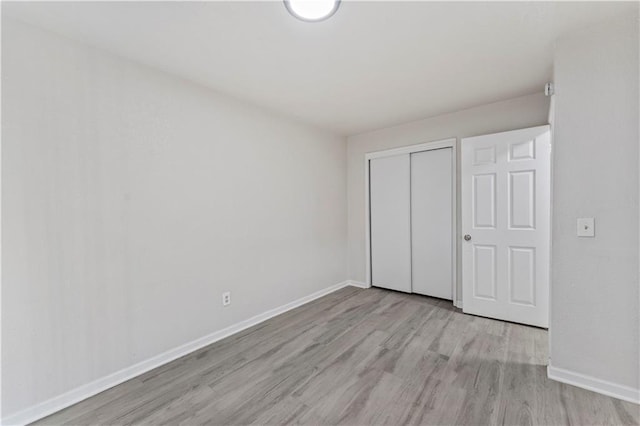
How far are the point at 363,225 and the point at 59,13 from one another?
363 cm

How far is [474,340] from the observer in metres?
2.47

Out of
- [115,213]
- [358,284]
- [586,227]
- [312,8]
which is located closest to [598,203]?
[586,227]

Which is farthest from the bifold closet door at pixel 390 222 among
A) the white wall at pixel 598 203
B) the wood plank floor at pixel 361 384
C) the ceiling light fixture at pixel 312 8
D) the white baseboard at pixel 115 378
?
the ceiling light fixture at pixel 312 8

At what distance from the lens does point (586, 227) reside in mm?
1798

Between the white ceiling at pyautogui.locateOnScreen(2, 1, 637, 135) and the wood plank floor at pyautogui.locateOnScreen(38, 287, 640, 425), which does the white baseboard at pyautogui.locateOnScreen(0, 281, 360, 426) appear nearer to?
the wood plank floor at pyautogui.locateOnScreen(38, 287, 640, 425)

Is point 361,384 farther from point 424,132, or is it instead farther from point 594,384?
point 424,132

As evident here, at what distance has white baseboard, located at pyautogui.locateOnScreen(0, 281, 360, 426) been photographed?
1.60 m

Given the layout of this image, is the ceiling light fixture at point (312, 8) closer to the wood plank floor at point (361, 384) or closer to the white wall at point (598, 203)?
the white wall at point (598, 203)

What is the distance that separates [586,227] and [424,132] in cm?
213

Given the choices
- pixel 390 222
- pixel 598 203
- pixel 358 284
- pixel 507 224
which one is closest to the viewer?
pixel 598 203

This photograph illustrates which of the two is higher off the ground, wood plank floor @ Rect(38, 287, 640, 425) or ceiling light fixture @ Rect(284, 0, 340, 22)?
ceiling light fixture @ Rect(284, 0, 340, 22)

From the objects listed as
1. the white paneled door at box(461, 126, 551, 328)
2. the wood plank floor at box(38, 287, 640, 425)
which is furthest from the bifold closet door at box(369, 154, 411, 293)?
the wood plank floor at box(38, 287, 640, 425)

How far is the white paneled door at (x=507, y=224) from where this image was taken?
2.66m

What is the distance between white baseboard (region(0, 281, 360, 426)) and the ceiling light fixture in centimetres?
259
